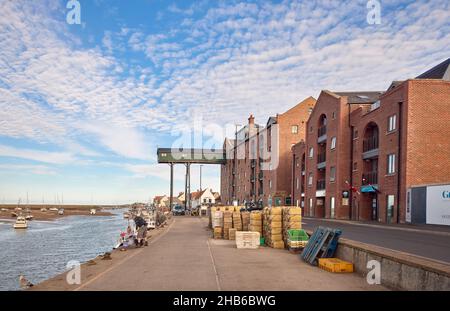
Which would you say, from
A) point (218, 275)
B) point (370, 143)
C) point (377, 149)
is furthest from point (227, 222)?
point (370, 143)

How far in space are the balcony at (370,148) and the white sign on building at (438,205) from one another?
9.79 meters

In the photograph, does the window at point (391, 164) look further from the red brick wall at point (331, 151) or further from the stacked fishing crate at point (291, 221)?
the stacked fishing crate at point (291, 221)

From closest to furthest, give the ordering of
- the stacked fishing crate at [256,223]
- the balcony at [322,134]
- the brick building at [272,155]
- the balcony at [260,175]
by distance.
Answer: the stacked fishing crate at [256,223]
the balcony at [322,134]
the brick building at [272,155]
the balcony at [260,175]

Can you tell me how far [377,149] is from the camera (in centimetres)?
3703

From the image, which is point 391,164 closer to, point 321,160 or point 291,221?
point 321,160

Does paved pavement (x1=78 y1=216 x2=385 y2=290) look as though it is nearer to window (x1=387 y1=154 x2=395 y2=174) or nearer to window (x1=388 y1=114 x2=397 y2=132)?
window (x1=387 y1=154 x2=395 y2=174)

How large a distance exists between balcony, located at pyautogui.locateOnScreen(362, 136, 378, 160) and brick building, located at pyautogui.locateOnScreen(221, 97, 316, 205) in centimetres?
2813

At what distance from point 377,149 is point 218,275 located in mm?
28788

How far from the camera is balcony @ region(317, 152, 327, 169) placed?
164 ft

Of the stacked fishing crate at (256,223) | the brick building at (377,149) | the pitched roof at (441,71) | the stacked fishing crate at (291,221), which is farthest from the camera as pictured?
the pitched roof at (441,71)

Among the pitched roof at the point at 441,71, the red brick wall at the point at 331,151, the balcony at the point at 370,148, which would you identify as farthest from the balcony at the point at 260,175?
the balcony at the point at 370,148

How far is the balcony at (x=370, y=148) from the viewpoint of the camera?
37.8 m

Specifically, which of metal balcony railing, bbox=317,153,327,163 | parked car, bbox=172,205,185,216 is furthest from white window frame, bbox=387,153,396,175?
parked car, bbox=172,205,185,216

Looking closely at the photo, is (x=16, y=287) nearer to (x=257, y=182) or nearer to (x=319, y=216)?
(x=319, y=216)
